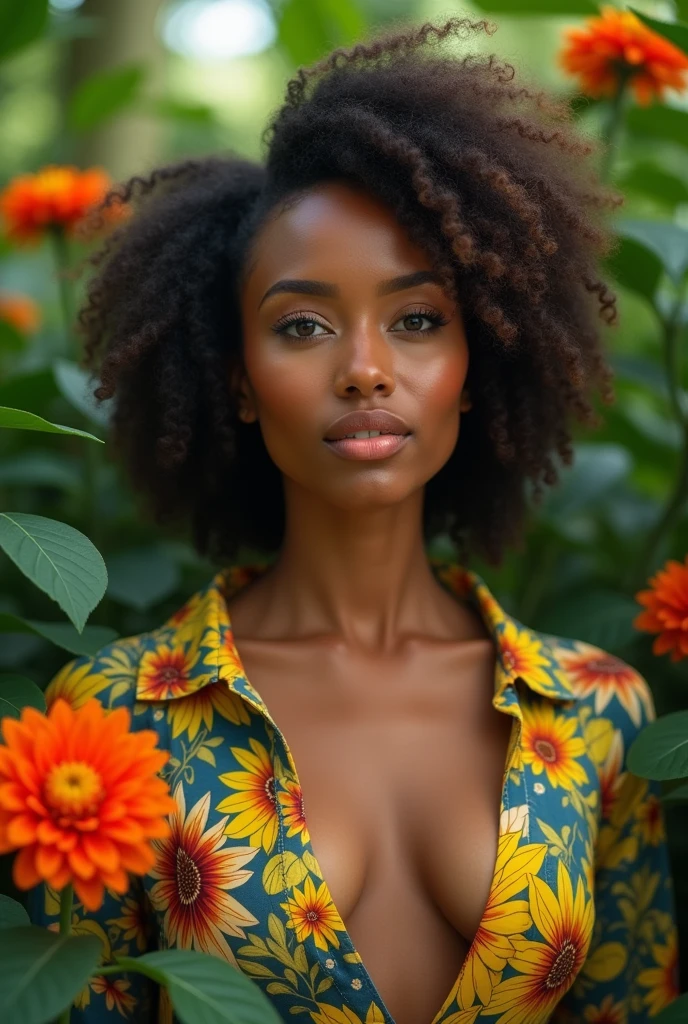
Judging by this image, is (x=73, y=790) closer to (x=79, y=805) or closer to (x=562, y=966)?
(x=79, y=805)

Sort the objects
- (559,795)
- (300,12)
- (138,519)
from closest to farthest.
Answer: (559,795) < (138,519) < (300,12)

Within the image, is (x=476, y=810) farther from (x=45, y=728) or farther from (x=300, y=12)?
(x=300, y=12)

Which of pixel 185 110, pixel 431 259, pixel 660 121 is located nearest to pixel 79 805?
pixel 431 259

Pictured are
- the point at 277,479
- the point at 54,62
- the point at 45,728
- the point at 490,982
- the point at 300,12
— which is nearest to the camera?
the point at 45,728

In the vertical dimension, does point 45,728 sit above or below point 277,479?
below

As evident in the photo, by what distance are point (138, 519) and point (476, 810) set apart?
104cm

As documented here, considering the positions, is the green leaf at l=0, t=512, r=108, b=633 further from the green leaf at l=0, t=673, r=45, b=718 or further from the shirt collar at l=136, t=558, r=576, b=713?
the shirt collar at l=136, t=558, r=576, b=713

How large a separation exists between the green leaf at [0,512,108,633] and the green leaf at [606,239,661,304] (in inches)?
45.7

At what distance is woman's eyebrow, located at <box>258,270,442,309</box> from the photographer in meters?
1.58

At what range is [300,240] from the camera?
162 centimetres

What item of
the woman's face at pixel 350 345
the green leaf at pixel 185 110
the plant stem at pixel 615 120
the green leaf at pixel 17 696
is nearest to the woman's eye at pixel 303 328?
the woman's face at pixel 350 345

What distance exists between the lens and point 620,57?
7.27 ft

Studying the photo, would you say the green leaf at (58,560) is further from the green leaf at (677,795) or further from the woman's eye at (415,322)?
the green leaf at (677,795)

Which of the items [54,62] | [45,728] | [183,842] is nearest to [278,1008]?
[183,842]
